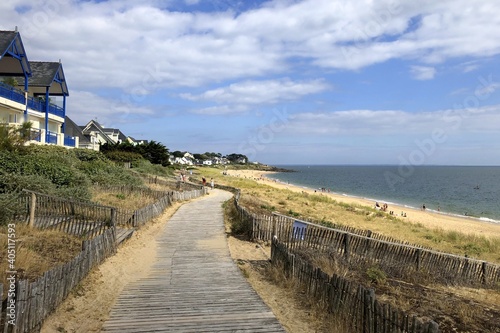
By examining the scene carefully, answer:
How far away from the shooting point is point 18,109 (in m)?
28.0

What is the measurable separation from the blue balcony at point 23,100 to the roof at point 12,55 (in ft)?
6.12

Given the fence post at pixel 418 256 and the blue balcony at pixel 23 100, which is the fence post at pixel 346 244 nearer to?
the fence post at pixel 418 256

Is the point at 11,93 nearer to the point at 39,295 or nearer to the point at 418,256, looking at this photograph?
the point at 39,295

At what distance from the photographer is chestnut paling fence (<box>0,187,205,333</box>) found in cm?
555

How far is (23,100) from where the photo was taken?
1134 inches

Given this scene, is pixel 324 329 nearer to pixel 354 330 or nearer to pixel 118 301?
pixel 354 330

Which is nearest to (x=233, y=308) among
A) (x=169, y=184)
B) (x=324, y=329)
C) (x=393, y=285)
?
(x=324, y=329)

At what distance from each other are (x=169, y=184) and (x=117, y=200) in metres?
14.1

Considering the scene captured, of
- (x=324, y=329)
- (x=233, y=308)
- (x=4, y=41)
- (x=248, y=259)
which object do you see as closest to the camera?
(x=324, y=329)

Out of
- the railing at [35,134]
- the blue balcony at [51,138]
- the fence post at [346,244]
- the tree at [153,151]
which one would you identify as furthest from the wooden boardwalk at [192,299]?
the tree at [153,151]

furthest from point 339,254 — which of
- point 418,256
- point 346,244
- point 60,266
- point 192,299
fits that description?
point 60,266

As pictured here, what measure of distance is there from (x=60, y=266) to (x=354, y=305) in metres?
4.90

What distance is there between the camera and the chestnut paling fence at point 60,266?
5547mm

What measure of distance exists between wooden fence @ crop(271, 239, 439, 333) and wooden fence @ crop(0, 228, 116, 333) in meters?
4.47
